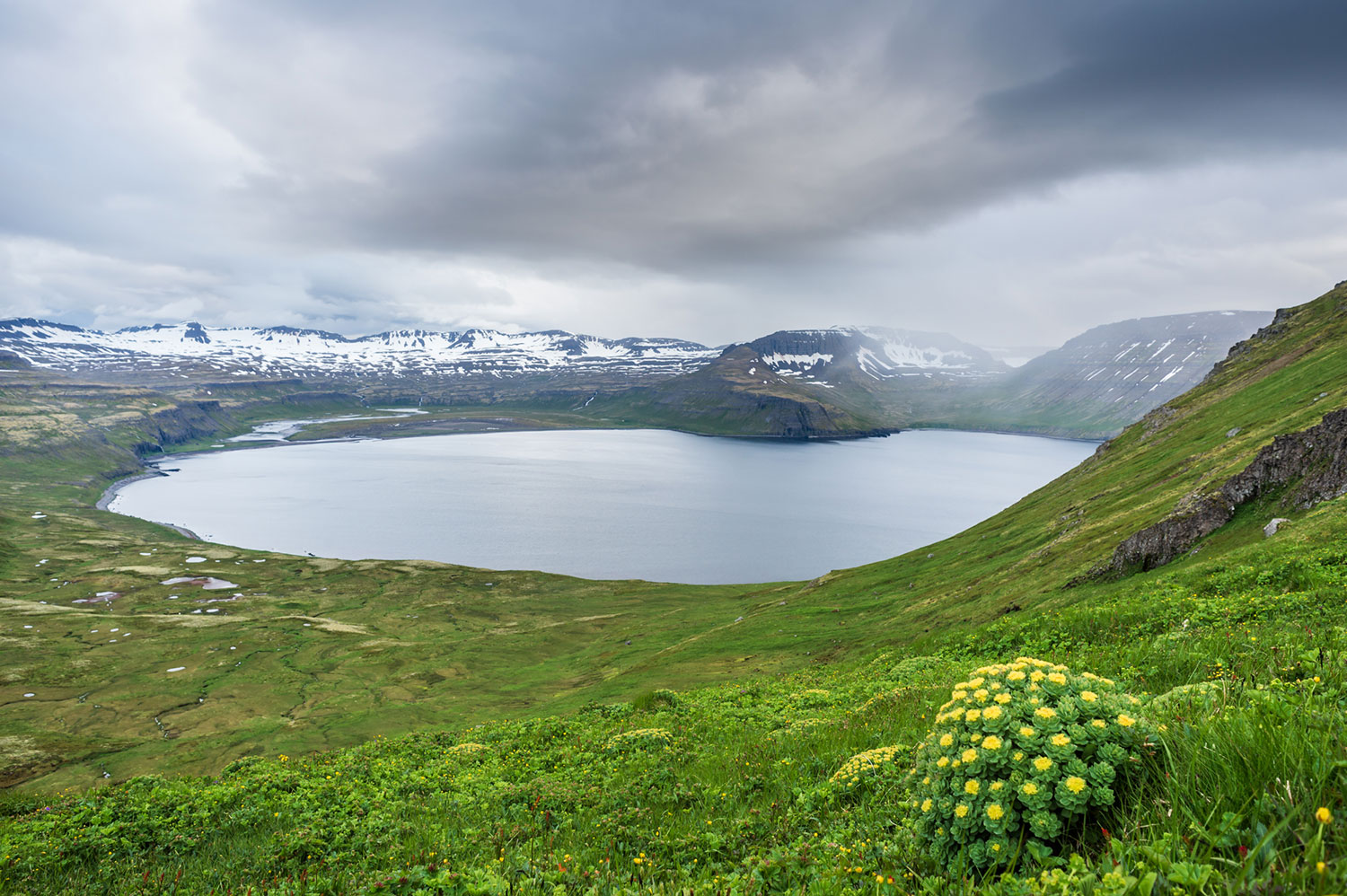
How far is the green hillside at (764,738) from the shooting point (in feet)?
16.4

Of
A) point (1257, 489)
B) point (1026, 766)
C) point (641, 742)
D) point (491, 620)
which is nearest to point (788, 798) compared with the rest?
point (1026, 766)

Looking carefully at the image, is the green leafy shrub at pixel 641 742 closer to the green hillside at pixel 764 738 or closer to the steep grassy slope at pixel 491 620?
the green hillside at pixel 764 738

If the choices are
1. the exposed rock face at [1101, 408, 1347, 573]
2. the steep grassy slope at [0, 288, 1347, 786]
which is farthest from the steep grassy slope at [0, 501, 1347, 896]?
the steep grassy slope at [0, 288, 1347, 786]

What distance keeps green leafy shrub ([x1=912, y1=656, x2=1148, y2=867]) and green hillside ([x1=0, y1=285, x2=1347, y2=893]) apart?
0.69 ft

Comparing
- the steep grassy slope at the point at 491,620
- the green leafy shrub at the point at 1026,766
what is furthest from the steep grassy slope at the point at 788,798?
the steep grassy slope at the point at 491,620

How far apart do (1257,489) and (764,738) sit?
111 ft

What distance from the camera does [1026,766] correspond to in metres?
5.43

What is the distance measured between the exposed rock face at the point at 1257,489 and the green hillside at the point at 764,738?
148cm

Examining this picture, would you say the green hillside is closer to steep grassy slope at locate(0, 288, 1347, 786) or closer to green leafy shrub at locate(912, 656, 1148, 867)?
green leafy shrub at locate(912, 656, 1148, 867)

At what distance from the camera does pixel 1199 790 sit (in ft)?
15.8

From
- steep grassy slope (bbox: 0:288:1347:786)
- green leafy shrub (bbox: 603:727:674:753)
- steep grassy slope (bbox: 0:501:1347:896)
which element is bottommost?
steep grassy slope (bbox: 0:288:1347:786)

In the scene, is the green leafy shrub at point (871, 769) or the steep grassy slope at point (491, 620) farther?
the steep grassy slope at point (491, 620)

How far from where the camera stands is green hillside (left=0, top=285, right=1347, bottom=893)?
499 cm

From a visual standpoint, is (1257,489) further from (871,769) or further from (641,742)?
(641,742)
